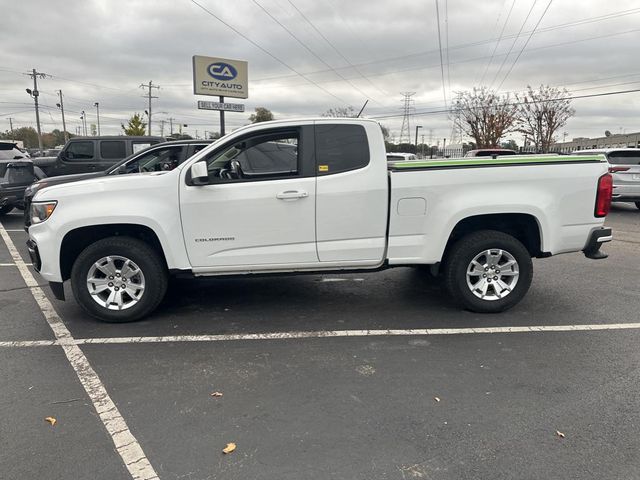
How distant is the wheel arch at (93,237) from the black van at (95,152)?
7.47 meters

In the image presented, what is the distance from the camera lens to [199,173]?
4273 mm

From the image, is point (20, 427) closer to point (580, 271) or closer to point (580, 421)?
point (580, 421)

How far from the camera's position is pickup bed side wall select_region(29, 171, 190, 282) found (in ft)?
14.4

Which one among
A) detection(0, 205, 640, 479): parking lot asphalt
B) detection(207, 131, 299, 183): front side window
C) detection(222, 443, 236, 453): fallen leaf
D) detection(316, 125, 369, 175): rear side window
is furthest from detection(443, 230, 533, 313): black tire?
detection(222, 443, 236, 453): fallen leaf

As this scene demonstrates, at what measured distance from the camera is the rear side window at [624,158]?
1227 centimetres

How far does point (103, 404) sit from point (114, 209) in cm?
191

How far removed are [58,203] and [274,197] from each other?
2.07m

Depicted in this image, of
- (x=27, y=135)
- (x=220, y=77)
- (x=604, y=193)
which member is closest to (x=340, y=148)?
(x=604, y=193)

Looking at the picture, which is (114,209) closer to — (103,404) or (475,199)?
(103,404)

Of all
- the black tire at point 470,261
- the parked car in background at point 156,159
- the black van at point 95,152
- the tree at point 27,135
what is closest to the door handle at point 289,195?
the black tire at point 470,261

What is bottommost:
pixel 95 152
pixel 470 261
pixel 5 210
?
pixel 5 210

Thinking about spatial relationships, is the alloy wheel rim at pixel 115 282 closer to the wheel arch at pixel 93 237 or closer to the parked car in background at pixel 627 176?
the wheel arch at pixel 93 237

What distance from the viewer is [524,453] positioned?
266 cm

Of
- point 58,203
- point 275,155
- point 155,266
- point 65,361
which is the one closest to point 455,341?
point 275,155
